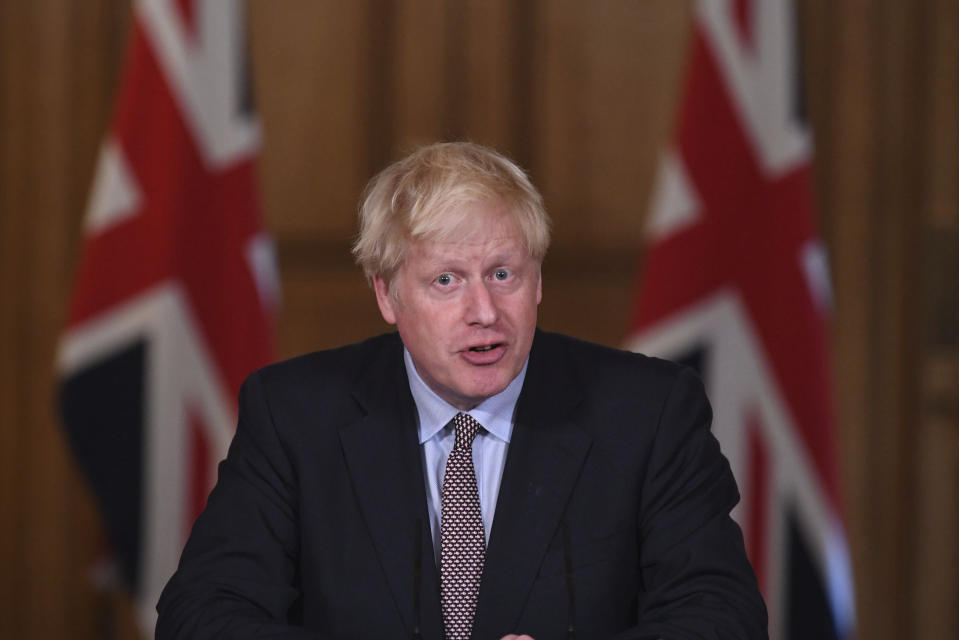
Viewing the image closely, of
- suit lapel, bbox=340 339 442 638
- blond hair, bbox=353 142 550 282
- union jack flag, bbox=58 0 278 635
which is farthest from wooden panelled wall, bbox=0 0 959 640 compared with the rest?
blond hair, bbox=353 142 550 282

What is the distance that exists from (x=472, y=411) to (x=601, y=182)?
190 cm

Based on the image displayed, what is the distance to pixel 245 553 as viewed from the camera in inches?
69.7

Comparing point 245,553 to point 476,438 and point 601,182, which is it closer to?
point 476,438

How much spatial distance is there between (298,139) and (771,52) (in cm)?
146

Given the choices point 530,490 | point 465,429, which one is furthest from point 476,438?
point 530,490

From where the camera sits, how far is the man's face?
1711 mm

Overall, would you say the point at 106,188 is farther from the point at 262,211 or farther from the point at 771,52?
the point at 771,52

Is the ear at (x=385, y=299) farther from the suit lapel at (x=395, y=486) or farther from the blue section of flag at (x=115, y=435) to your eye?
the blue section of flag at (x=115, y=435)

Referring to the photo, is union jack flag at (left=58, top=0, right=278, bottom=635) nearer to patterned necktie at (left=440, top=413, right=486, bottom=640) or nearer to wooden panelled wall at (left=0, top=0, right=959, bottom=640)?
wooden panelled wall at (left=0, top=0, right=959, bottom=640)

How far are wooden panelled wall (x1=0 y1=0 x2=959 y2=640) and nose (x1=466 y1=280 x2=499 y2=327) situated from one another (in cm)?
188

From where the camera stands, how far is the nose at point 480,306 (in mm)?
1704

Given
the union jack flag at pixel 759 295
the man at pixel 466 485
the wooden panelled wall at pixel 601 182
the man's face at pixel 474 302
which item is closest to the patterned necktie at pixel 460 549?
the man at pixel 466 485

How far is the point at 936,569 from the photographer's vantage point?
12.0ft

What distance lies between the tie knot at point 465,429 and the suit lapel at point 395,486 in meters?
0.07
